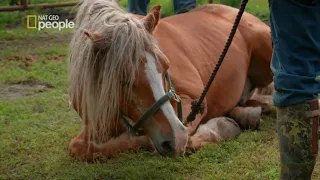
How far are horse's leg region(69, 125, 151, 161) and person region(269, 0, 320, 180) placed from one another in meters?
1.20

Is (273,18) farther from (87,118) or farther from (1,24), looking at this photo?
(1,24)

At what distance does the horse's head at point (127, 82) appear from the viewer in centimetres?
269

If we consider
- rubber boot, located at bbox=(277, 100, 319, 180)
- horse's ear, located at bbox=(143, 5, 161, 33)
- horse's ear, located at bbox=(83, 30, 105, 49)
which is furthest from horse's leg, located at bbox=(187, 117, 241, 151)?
rubber boot, located at bbox=(277, 100, 319, 180)

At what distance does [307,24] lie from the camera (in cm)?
208

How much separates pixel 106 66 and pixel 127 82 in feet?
0.47

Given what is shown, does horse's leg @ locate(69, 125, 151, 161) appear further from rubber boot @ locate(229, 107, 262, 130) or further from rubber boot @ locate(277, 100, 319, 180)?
rubber boot @ locate(277, 100, 319, 180)

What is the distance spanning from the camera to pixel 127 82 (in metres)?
2.74

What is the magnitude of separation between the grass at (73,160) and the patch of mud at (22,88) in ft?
0.50

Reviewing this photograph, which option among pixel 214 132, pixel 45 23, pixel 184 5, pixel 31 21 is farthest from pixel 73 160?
pixel 31 21

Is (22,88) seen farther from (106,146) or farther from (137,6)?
(106,146)

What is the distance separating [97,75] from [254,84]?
205 cm

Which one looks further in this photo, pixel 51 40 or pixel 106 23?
pixel 51 40

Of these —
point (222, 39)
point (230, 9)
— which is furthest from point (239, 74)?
point (230, 9)

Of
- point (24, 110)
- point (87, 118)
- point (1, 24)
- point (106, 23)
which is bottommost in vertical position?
point (1, 24)
